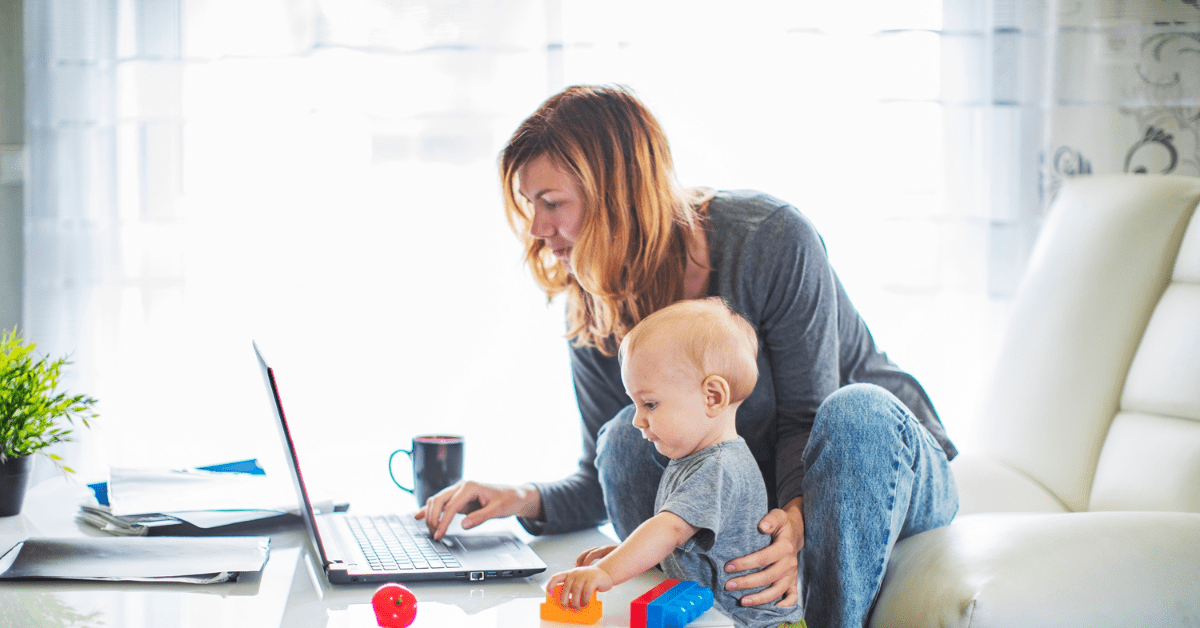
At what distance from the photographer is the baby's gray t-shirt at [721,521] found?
96 centimetres

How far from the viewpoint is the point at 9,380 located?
1.21 metres

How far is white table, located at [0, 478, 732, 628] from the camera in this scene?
0.79 m

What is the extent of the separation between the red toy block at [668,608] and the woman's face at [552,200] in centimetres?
58

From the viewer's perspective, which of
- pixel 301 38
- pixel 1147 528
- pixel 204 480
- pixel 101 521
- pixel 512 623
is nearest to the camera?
pixel 512 623

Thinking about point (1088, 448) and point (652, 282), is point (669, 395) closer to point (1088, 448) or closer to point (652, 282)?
point (652, 282)

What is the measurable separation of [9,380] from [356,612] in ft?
2.31

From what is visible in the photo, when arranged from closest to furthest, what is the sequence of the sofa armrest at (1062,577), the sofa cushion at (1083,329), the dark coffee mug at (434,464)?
the sofa armrest at (1062,577), the dark coffee mug at (434,464), the sofa cushion at (1083,329)

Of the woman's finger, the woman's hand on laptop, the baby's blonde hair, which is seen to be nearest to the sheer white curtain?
the woman's hand on laptop

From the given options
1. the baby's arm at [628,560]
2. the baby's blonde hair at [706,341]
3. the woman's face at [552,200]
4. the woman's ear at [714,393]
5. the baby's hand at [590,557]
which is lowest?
the baby's hand at [590,557]

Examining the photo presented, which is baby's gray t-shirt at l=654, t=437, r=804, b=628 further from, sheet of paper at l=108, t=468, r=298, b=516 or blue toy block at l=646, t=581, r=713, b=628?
sheet of paper at l=108, t=468, r=298, b=516

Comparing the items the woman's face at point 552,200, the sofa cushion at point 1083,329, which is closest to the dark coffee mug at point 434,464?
the woman's face at point 552,200

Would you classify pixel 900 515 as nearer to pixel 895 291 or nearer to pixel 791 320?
pixel 791 320

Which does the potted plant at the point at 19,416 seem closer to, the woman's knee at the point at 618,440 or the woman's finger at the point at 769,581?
the woman's knee at the point at 618,440

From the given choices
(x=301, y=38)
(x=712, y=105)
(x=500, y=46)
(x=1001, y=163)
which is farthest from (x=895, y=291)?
(x=301, y=38)
